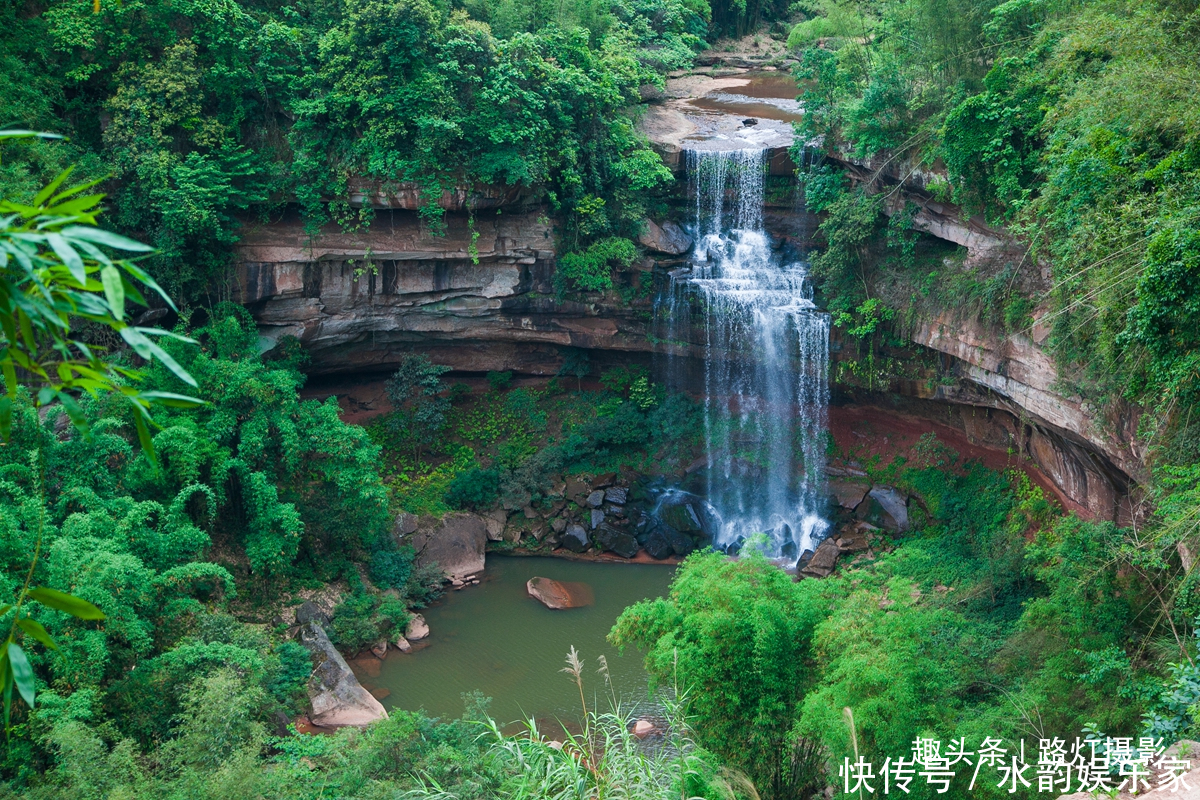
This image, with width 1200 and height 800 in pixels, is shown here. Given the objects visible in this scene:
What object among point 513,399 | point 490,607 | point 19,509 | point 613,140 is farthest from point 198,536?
point 613,140

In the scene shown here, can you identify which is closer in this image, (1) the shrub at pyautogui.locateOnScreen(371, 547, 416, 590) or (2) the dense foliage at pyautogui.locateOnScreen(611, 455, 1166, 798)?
(2) the dense foliage at pyautogui.locateOnScreen(611, 455, 1166, 798)

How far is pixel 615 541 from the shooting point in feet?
54.1

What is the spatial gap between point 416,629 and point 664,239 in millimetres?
8674

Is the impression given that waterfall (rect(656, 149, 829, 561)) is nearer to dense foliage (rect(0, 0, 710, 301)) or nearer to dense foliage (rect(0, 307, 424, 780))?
dense foliage (rect(0, 0, 710, 301))

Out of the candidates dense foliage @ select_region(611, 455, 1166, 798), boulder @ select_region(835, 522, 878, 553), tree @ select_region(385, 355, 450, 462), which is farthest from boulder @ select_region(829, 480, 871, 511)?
tree @ select_region(385, 355, 450, 462)

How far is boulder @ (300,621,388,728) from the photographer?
11.6 meters

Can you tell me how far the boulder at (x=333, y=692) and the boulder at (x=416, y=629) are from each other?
1.58 m

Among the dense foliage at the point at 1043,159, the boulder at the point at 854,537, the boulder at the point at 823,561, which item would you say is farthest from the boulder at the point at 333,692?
the dense foliage at the point at 1043,159

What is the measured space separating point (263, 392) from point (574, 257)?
6342 mm

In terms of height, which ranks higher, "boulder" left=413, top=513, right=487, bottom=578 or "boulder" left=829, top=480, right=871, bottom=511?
"boulder" left=829, top=480, right=871, bottom=511

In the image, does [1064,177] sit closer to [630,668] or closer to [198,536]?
[630,668]

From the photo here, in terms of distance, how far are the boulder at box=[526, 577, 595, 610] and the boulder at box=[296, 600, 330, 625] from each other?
12.0 ft

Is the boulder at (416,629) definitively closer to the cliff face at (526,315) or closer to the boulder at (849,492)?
the cliff face at (526,315)

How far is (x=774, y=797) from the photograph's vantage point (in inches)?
358
